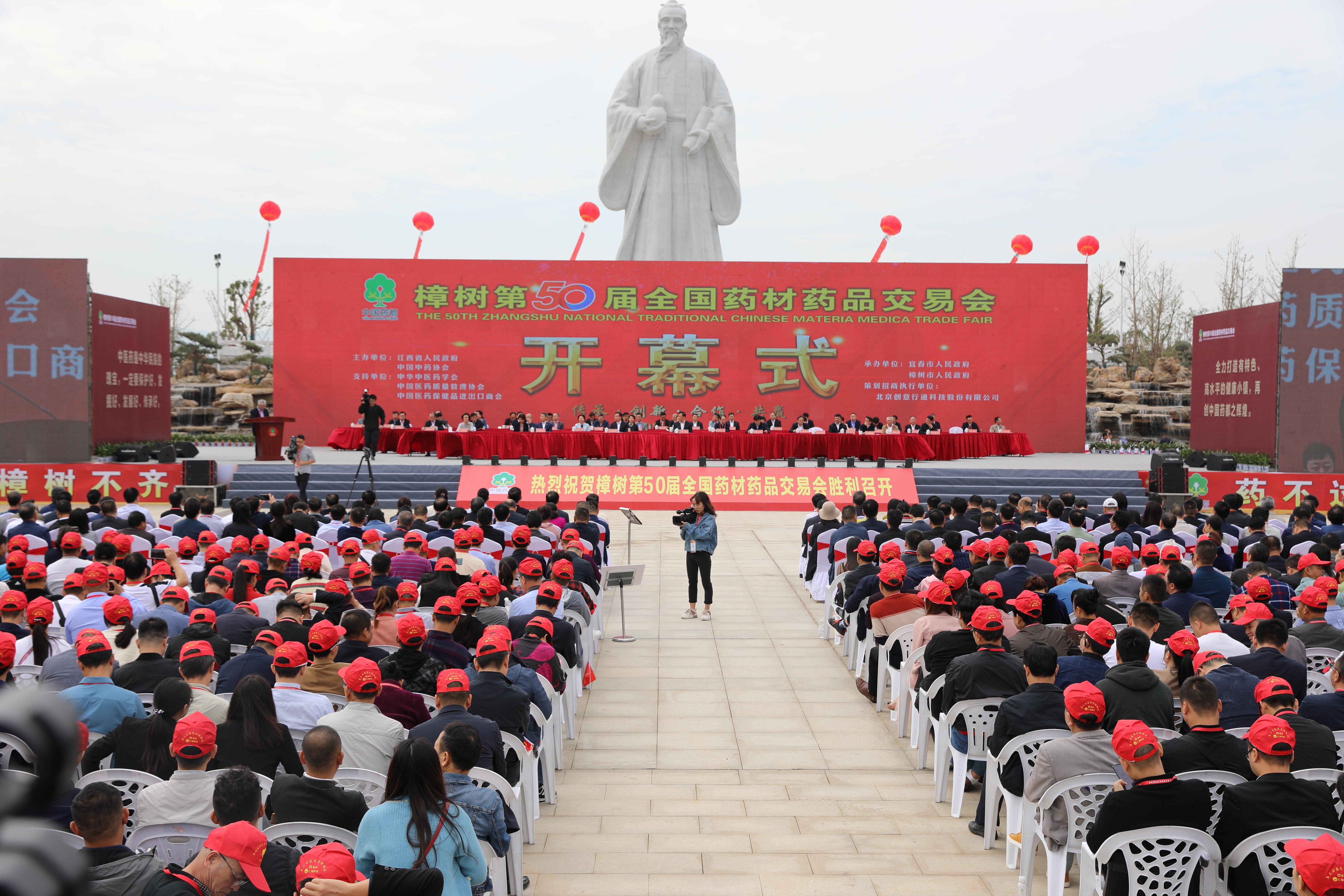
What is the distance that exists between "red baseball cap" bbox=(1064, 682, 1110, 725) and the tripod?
11.2 meters

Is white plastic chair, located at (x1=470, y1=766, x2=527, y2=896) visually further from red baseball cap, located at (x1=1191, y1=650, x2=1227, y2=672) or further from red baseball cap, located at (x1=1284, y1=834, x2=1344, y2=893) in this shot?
red baseball cap, located at (x1=1191, y1=650, x2=1227, y2=672)

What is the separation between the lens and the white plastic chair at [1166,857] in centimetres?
302

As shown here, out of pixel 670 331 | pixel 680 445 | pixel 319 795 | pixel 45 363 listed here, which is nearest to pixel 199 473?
pixel 45 363

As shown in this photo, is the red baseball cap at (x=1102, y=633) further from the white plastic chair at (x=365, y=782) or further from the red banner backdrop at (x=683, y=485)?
the red banner backdrop at (x=683, y=485)

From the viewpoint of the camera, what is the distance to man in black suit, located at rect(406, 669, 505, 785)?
3520 mm

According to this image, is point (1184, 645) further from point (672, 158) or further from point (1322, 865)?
point (672, 158)

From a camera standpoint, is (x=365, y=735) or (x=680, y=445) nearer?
(x=365, y=735)

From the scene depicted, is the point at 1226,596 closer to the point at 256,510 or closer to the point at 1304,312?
the point at 256,510

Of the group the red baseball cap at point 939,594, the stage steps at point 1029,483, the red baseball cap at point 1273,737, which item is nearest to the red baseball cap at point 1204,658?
the red baseball cap at point 1273,737

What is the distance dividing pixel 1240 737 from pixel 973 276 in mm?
19305

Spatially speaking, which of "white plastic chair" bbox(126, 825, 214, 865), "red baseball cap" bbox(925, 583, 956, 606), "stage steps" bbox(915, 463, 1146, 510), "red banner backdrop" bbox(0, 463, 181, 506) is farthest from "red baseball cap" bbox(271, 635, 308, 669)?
Answer: "stage steps" bbox(915, 463, 1146, 510)

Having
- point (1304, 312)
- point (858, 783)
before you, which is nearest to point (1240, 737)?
point (858, 783)

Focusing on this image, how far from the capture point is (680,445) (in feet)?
59.3

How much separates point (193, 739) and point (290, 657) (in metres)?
0.93
